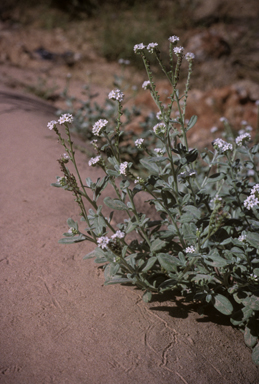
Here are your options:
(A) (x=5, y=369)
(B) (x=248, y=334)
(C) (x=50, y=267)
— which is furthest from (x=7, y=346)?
(B) (x=248, y=334)

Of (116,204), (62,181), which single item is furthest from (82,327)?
(62,181)

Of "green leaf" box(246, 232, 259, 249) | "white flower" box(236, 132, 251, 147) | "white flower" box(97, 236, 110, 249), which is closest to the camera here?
"white flower" box(97, 236, 110, 249)

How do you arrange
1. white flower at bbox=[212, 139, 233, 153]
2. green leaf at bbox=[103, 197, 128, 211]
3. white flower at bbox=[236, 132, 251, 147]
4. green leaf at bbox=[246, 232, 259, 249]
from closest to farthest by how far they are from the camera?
green leaf at bbox=[246, 232, 259, 249] → green leaf at bbox=[103, 197, 128, 211] → white flower at bbox=[212, 139, 233, 153] → white flower at bbox=[236, 132, 251, 147]

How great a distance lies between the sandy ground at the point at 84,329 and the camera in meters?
1.66

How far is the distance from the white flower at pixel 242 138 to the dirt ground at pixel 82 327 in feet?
3.56

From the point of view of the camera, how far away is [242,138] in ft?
7.23

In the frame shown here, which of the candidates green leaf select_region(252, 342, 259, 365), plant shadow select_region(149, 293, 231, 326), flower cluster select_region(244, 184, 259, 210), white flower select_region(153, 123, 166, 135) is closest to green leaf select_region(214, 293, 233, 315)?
plant shadow select_region(149, 293, 231, 326)

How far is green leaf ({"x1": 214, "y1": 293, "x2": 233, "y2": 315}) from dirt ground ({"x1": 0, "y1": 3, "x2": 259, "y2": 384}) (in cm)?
22

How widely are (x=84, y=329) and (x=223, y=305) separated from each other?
76 centimetres

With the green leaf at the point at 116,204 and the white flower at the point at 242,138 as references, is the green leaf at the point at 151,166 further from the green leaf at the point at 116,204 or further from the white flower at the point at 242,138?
the white flower at the point at 242,138

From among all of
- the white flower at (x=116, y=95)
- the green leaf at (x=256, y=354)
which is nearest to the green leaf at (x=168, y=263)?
the green leaf at (x=256, y=354)

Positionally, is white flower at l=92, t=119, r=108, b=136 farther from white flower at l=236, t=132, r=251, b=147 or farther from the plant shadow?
the plant shadow

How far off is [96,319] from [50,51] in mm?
7769

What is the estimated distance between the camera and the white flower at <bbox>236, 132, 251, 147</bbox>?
220 cm
